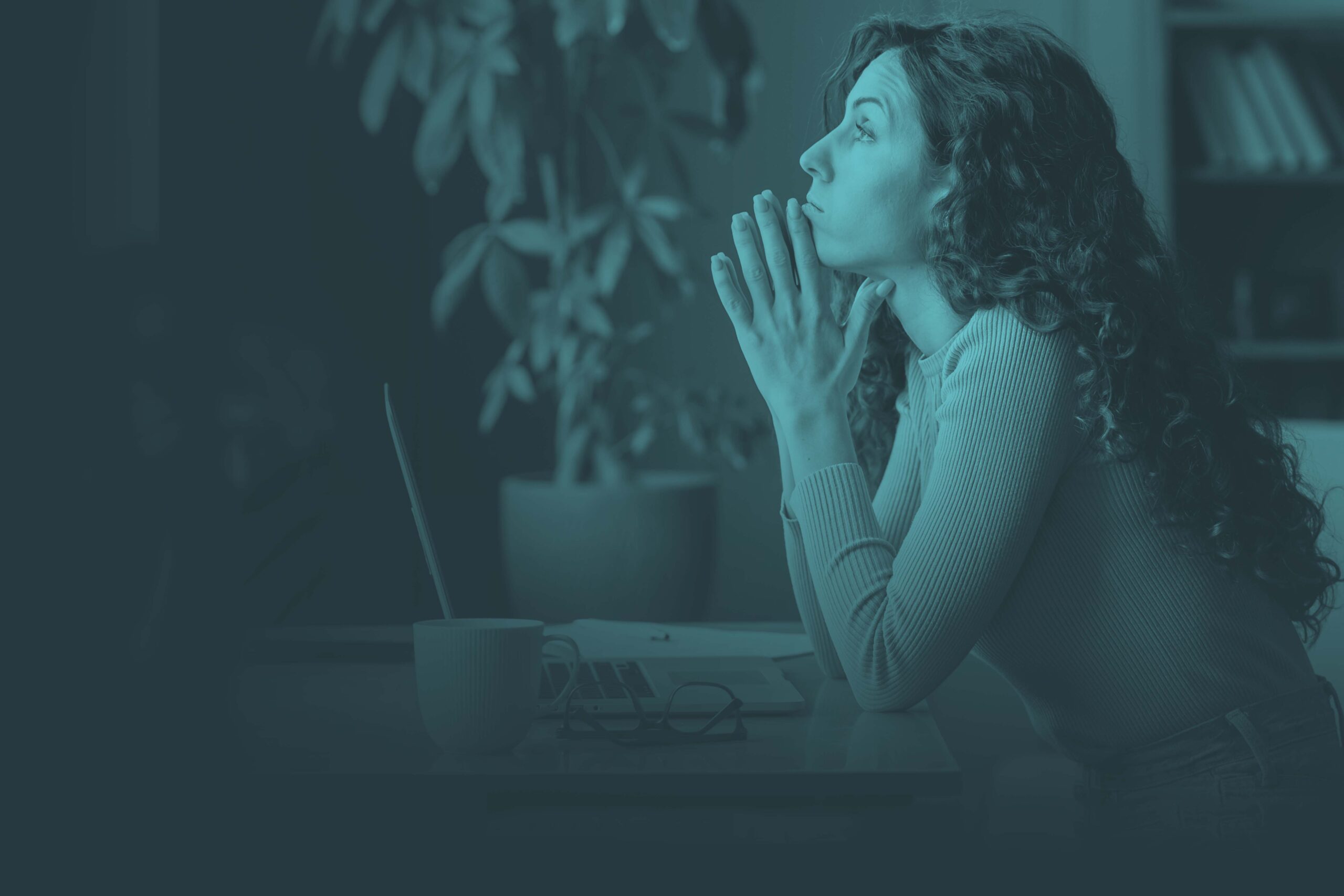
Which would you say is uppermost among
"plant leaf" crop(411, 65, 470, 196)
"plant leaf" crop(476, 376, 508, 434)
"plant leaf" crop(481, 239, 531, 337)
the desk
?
"plant leaf" crop(411, 65, 470, 196)

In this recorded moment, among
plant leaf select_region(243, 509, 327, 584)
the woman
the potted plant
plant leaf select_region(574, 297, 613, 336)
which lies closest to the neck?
the woman

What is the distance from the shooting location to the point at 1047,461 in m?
0.83

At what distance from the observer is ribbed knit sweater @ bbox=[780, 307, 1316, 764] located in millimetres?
797

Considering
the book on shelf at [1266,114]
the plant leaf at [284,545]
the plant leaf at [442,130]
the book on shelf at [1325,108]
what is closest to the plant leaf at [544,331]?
the plant leaf at [442,130]

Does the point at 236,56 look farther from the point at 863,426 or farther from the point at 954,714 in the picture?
the point at 954,714

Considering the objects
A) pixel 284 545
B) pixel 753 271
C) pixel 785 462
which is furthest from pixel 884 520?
pixel 284 545

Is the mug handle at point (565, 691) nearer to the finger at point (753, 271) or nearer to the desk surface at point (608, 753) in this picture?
the desk surface at point (608, 753)

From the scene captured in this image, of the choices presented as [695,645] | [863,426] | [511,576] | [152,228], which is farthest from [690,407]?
[695,645]

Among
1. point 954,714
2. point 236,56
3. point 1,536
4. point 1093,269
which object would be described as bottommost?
point 954,714

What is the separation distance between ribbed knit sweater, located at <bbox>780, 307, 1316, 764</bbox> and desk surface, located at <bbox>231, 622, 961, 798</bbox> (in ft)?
0.24

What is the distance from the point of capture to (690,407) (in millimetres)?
2582

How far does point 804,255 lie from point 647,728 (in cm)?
42

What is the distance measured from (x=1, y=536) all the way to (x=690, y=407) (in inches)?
65.4

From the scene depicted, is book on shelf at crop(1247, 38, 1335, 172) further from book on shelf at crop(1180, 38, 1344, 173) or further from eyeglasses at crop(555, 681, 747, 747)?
eyeglasses at crop(555, 681, 747, 747)
